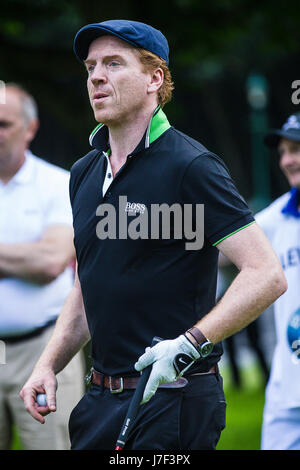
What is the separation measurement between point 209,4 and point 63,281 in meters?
5.34

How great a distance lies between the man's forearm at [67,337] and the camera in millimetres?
3879

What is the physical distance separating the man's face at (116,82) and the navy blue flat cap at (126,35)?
0.05m

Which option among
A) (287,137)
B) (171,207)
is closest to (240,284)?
(171,207)

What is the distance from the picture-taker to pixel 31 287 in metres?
5.47

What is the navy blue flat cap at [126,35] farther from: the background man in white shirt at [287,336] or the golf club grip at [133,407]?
the background man in white shirt at [287,336]

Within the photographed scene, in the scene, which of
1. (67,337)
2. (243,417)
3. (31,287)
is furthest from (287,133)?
(243,417)

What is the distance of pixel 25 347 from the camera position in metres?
5.48

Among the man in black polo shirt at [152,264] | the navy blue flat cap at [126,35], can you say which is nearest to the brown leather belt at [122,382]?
the man in black polo shirt at [152,264]

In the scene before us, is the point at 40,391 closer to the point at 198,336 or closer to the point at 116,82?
the point at 198,336

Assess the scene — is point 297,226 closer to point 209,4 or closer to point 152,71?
point 152,71

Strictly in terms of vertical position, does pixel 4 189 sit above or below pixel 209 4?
below

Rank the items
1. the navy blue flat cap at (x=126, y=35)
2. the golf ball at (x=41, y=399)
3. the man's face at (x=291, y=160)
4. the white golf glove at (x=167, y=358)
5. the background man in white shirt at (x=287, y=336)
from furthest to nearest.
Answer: the man's face at (x=291, y=160) → the background man in white shirt at (x=287, y=336) → the golf ball at (x=41, y=399) → the navy blue flat cap at (x=126, y=35) → the white golf glove at (x=167, y=358)

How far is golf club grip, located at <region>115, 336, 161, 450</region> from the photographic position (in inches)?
130
